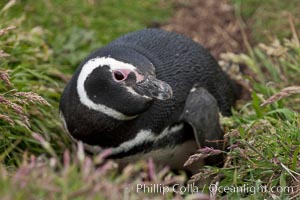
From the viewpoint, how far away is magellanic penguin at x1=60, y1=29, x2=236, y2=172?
4.08 meters

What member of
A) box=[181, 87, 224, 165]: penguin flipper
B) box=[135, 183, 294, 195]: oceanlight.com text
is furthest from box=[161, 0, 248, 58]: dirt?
box=[135, 183, 294, 195]: oceanlight.com text

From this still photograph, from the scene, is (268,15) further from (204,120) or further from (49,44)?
(204,120)

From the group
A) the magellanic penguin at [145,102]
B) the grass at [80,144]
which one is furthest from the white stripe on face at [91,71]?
the grass at [80,144]

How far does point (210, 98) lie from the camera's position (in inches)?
175

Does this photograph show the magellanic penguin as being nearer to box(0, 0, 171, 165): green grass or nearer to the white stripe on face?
the white stripe on face

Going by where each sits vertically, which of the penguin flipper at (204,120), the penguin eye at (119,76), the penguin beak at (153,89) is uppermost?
the penguin eye at (119,76)

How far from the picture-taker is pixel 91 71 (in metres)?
4.16

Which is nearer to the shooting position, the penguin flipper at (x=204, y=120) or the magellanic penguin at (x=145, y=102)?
the magellanic penguin at (x=145, y=102)

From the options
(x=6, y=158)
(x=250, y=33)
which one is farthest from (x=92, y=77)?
(x=250, y=33)

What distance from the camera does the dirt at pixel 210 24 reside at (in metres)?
6.31

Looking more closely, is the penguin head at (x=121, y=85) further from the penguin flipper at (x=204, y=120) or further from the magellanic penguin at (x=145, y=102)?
the penguin flipper at (x=204, y=120)

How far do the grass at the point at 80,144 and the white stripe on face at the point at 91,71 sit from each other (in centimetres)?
22

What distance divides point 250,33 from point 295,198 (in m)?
2.89

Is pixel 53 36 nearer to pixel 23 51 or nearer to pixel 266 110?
pixel 23 51
